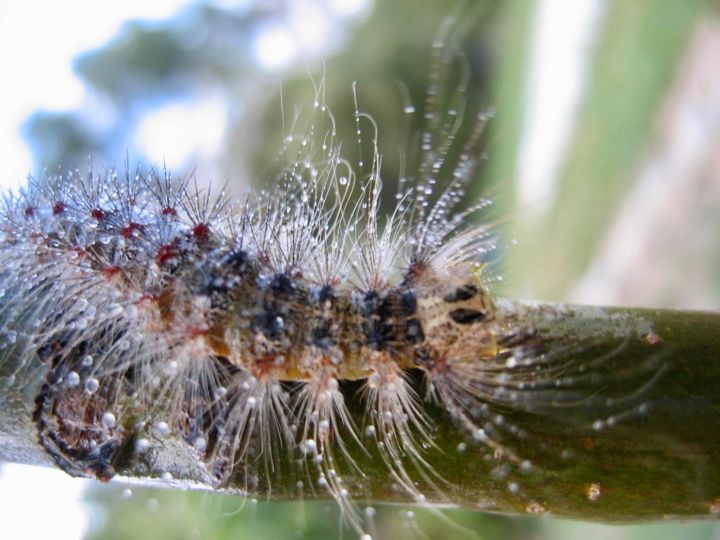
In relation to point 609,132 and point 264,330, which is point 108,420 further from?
point 609,132

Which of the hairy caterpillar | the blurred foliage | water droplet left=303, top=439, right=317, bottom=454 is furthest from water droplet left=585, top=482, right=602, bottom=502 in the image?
the blurred foliage

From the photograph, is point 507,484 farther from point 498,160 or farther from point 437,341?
point 498,160

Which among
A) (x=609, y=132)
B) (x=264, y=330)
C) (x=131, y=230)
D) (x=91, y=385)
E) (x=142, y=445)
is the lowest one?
(x=142, y=445)

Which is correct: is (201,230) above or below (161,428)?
above

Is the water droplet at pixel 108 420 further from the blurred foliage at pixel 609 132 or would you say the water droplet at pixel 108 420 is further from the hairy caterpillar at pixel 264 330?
the blurred foliage at pixel 609 132

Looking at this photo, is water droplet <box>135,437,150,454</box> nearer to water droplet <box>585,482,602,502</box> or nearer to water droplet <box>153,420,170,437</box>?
water droplet <box>153,420,170,437</box>

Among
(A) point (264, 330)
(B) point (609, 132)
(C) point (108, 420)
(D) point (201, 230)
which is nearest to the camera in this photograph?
(C) point (108, 420)

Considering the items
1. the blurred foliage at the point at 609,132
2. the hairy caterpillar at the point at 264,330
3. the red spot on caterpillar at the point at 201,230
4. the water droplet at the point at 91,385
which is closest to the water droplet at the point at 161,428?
the hairy caterpillar at the point at 264,330

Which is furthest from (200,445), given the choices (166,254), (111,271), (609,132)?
(609,132)

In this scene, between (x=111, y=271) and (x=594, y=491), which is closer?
(x=594, y=491)

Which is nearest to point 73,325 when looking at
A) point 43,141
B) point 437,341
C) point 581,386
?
point 437,341
